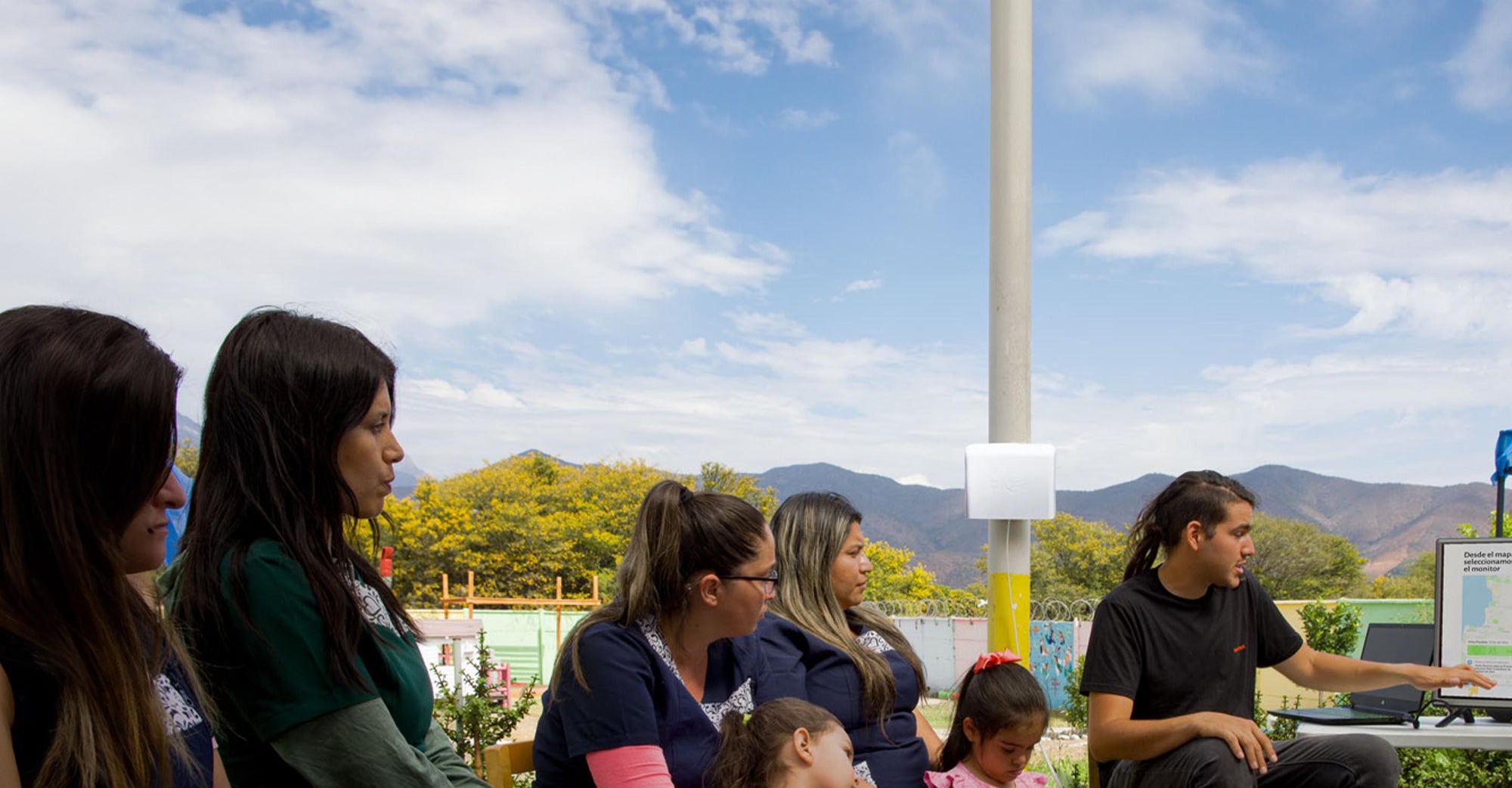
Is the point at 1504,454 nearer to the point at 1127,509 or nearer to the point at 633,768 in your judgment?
the point at 633,768

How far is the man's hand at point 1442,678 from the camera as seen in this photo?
3258 millimetres

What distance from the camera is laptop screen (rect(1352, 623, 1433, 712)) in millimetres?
3525

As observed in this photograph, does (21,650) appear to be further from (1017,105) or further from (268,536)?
(1017,105)

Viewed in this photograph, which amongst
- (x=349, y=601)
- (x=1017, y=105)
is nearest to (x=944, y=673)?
(x=1017, y=105)

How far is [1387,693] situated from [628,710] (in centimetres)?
266

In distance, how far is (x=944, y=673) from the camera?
1805cm

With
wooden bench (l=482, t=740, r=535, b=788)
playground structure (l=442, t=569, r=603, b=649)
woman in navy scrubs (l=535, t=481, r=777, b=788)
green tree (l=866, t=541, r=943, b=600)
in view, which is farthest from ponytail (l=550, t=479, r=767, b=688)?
green tree (l=866, t=541, r=943, b=600)

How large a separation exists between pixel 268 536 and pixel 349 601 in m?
0.14

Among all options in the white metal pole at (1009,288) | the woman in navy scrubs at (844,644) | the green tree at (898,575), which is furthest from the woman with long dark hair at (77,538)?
the green tree at (898,575)

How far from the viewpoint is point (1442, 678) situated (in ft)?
10.7

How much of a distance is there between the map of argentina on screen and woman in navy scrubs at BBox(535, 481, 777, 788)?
2.26 m

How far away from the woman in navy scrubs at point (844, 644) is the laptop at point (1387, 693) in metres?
1.26

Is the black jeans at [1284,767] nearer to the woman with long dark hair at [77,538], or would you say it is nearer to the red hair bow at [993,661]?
the red hair bow at [993,661]

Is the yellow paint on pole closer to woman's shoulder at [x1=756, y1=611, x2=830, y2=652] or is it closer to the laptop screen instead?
the laptop screen
